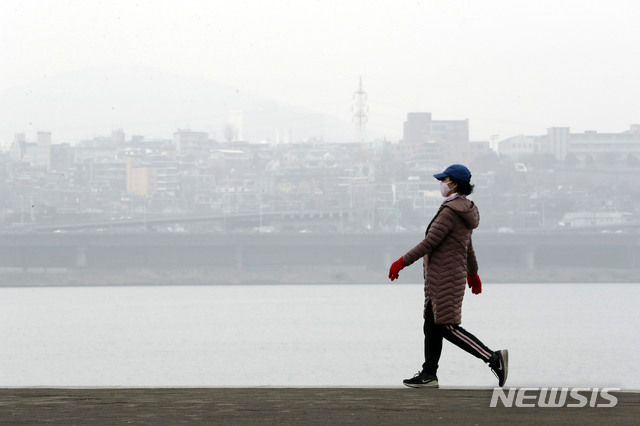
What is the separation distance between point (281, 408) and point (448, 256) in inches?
62.4

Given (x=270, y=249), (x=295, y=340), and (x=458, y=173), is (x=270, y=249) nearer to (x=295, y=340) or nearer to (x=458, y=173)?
(x=295, y=340)

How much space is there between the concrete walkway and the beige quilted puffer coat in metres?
0.58

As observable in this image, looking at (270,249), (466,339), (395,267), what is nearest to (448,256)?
(395,267)

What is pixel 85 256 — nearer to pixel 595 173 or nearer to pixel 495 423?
pixel 595 173

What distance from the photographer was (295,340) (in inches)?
1898

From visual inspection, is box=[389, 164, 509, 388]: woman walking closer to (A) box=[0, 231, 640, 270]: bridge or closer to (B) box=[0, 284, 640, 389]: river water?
(B) box=[0, 284, 640, 389]: river water

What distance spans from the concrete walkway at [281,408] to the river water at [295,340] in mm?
2090

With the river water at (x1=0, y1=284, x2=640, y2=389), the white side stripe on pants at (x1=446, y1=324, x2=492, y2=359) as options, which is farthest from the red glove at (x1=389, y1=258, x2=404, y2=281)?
the river water at (x1=0, y1=284, x2=640, y2=389)

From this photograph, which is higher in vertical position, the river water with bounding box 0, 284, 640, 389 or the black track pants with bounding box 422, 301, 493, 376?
the black track pants with bounding box 422, 301, 493, 376

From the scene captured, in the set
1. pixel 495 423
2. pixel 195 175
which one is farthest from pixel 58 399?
pixel 195 175

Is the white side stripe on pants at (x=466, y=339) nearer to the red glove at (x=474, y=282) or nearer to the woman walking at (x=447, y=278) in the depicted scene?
the woman walking at (x=447, y=278)

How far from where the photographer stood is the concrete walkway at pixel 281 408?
489 cm

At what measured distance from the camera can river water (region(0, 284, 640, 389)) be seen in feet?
106

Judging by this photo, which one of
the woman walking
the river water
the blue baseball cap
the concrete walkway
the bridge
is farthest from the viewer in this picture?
the bridge
